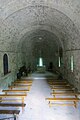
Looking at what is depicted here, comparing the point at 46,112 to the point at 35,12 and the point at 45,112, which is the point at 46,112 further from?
the point at 35,12

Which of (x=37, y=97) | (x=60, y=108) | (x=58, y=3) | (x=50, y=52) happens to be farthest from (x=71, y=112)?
(x=50, y=52)

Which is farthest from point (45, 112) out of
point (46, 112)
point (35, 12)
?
point (35, 12)

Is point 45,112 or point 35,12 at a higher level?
point 35,12

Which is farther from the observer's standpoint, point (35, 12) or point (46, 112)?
point (35, 12)

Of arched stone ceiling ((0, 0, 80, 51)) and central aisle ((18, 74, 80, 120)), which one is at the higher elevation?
arched stone ceiling ((0, 0, 80, 51))

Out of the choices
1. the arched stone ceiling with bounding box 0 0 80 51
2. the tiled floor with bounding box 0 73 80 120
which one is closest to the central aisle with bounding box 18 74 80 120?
the tiled floor with bounding box 0 73 80 120

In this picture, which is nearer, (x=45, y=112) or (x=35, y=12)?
(x=45, y=112)

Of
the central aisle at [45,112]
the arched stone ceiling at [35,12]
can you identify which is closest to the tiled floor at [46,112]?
the central aisle at [45,112]

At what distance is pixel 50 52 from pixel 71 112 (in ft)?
66.3

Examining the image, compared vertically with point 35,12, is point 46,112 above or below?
below

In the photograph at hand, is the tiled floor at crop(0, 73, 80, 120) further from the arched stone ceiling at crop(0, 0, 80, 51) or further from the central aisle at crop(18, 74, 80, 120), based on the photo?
the arched stone ceiling at crop(0, 0, 80, 51)

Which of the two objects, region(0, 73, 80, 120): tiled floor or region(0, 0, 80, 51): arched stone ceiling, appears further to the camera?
region(0, 0, 80, 51): arched stone ceiling

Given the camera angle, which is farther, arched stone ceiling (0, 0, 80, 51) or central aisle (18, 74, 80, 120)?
arched stone ceiling (0, 0, 80, 51)

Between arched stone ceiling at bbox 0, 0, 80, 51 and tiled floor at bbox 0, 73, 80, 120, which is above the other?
Result: arched stone ceiling at bbox 0, 0, 80, 51
